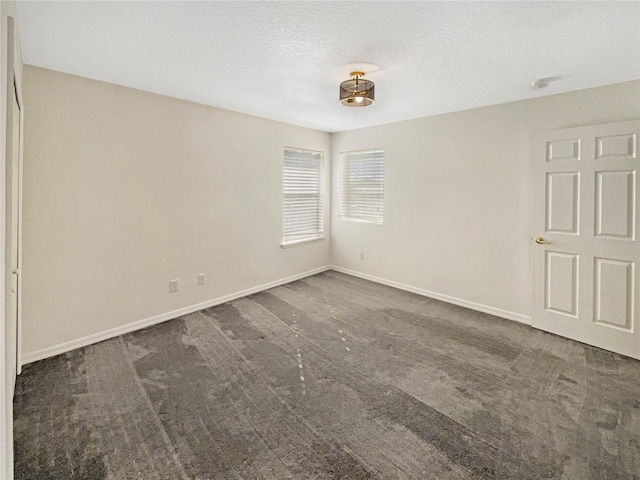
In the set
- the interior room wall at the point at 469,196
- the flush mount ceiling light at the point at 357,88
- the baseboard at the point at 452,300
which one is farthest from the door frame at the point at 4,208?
the baseboard at the point at 452,300

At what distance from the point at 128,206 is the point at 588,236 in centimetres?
439

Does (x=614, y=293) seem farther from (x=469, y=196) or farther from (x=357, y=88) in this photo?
(x=357, y=88)

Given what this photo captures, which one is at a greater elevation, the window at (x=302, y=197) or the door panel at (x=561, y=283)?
the window at (x=302, y=197)

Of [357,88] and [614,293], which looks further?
[614,293]

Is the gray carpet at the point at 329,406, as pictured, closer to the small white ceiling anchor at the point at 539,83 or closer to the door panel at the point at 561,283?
the door panel at the point at 561,283

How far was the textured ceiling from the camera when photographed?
71.3 inches

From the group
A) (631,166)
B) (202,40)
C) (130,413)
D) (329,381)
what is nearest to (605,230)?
(631,166)

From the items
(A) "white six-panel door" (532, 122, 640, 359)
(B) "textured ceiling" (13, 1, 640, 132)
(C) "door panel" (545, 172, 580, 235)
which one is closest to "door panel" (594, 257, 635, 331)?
(A) "white six-panel door" (532, 122, 640, 359)

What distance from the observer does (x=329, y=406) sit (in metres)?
2.15

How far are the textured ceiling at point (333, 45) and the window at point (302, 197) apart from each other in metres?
1.67

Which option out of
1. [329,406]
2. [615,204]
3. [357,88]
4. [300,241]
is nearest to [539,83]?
[615,204]

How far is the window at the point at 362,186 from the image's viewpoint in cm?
488

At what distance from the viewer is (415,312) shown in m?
3.81

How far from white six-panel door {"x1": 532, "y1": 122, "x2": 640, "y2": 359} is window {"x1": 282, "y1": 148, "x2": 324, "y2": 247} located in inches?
121
